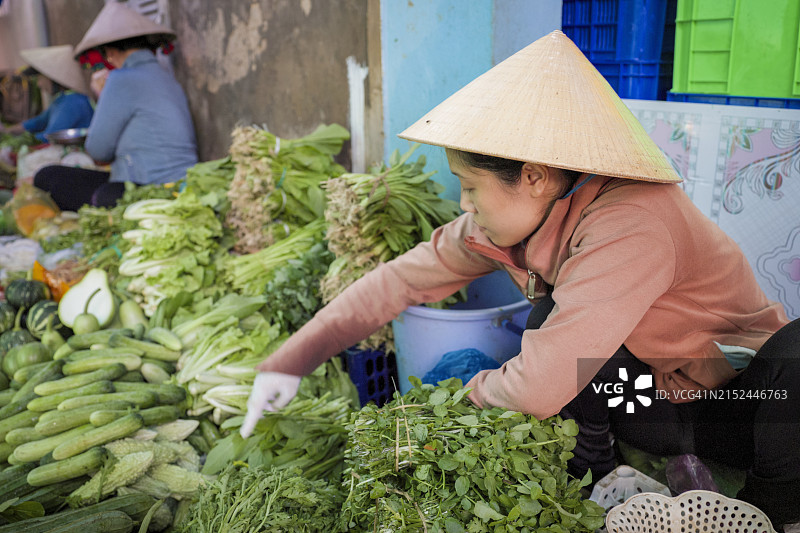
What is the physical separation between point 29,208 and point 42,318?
2.33m

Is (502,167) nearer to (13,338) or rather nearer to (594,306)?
(594,306)

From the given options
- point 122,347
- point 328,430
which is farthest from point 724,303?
point 122,347

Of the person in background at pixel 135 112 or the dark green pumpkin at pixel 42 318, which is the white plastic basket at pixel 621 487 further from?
the person in background at pixel 135 112

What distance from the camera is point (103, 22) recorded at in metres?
5.09

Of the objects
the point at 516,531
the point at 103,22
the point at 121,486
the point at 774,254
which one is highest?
the point at 103,22

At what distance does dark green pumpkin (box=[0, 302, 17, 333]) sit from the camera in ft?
12.4

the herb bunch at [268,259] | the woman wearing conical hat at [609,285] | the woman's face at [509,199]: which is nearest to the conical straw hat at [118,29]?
the herb bunch at [268,259]

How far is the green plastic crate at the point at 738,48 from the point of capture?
222 centimetres

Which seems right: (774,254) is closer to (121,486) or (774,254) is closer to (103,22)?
(121,486)

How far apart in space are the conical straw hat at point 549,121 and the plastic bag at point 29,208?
4.89 metres

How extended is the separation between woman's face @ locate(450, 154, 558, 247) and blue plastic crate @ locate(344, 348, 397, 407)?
1303 millimetres

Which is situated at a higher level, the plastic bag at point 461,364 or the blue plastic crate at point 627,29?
the blue plastic crate at point 627,29

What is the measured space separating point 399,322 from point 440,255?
56 cm

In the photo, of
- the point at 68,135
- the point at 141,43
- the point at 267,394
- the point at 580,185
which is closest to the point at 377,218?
the point at 267,394
